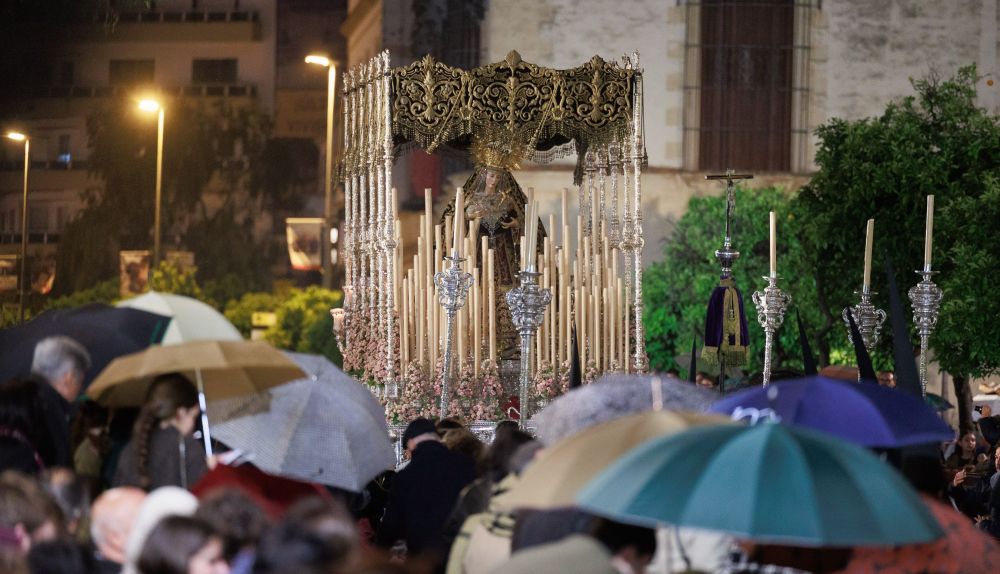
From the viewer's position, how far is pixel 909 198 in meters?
23.8

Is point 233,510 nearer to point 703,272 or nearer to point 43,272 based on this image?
point 703,272

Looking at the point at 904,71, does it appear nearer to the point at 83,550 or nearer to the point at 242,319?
the point at 242,319

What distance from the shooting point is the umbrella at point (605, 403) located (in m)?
6.70

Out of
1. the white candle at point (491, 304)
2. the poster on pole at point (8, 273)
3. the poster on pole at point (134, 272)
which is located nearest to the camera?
the white candle at point (491, 304)

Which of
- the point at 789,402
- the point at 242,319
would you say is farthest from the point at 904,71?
the point at 789,402

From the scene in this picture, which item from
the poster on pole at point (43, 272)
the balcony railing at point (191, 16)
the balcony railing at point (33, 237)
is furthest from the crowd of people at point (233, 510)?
the balcony railing at point (191, 16)

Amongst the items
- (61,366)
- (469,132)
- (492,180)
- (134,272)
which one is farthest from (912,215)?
(134,272)

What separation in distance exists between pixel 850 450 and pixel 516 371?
379 inches

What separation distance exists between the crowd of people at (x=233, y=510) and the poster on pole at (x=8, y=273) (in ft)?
120

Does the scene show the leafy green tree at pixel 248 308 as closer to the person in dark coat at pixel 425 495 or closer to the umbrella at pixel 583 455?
the person in dark coat at pixel 425 495

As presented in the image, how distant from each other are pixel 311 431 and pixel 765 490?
295 centimetres

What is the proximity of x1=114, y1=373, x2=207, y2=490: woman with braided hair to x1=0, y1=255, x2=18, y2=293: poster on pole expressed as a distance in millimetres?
38504

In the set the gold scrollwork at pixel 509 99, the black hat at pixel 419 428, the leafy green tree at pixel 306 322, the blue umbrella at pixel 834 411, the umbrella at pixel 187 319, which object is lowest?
the leafy green tree at pixel 306 322

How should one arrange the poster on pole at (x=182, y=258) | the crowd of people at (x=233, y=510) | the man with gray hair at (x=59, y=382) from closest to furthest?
the crowd of people at (x=233, y=510) < the man with gray hair at (x=59, y=382) < the poster on pole at (x=182, y=258)
